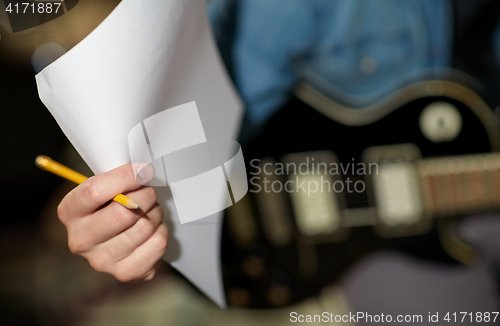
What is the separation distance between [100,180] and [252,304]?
44 centimetres

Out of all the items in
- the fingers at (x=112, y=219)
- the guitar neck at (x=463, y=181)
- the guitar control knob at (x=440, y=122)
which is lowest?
the guitar neck at (x=463, y=181)

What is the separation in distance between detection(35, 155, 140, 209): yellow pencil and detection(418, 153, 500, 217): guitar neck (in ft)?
1.55

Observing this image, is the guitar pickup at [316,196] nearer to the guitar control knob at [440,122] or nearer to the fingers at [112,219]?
the guitar control knob at [440,122]

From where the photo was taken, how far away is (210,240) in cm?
26

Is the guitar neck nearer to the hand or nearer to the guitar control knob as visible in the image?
the guitar control knob

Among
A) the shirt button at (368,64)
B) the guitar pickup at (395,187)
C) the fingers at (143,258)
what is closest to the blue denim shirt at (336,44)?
the shirt button at (368,64)

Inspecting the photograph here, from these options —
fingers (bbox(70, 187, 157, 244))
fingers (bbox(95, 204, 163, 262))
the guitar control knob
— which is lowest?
the guitar control knob

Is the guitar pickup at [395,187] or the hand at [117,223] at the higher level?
the hand at [117,223]

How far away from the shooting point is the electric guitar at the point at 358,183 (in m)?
0.47

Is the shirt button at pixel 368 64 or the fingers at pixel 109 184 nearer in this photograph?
the fingers at pixel 109 184

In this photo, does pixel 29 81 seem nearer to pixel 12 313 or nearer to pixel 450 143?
pixel 12 313

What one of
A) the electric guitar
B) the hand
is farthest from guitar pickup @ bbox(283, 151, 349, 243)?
the hand

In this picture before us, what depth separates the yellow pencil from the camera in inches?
6.0

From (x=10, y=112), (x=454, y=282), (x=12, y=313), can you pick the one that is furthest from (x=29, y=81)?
(x=454, y=282)
